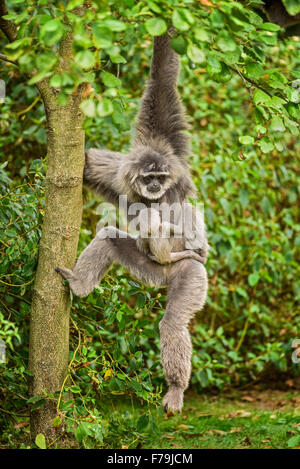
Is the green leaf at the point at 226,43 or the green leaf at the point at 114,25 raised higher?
the green leaf at the point at 226,43

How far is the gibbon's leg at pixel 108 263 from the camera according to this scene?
14.0 ft

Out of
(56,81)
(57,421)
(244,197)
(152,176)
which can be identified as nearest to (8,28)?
(152,176)

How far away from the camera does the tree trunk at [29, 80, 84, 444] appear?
4.02m

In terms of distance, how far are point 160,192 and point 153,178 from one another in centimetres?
15

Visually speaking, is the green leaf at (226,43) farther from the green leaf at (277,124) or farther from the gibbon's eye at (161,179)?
the gibbon's eye at (161,179)

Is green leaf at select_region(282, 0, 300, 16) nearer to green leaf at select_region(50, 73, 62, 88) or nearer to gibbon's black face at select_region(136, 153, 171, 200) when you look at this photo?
green leaf at select_region(50, 73, 62, 88)

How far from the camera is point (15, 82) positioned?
6.89 m

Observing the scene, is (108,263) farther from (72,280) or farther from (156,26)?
(156,26)

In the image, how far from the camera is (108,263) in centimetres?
472

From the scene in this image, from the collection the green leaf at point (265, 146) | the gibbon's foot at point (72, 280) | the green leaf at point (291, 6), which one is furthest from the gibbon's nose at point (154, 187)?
the green leaf at point (291, 6)

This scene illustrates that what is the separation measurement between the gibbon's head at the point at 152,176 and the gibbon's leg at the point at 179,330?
0.77 meters
